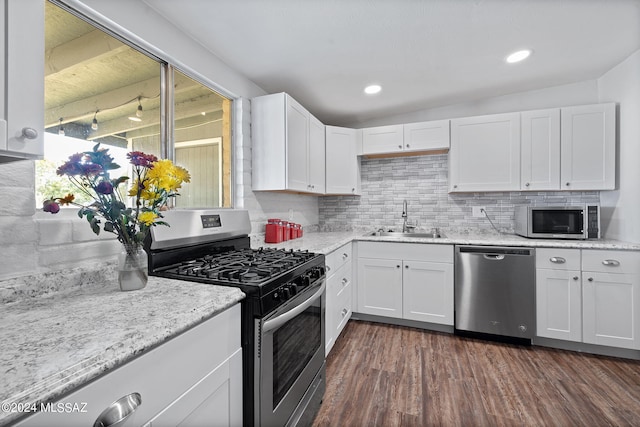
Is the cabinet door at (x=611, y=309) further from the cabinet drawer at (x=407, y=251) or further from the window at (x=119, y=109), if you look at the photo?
the window at (x=119, y=109)

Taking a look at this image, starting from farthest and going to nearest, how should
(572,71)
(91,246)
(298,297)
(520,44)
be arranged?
(572,71) < (520,44) < (298,297) < (91,246)

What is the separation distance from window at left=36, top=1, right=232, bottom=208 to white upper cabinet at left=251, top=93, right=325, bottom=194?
0.31 metres

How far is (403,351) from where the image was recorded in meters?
2.27

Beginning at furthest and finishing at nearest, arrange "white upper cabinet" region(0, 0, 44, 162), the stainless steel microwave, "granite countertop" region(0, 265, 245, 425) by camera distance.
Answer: the stainless steel microwave, "white upper cabinet" region(0, 0, 44, 162), "granite countertop" region(0, 265, 245, 425)

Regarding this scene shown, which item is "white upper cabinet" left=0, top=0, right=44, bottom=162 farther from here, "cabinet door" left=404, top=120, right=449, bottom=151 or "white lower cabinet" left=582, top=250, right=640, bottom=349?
"white lower cabinet" left=582, top=250, right=640, bottom=349

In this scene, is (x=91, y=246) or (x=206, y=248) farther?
(x=206, y=248)

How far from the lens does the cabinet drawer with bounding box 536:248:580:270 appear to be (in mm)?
2213

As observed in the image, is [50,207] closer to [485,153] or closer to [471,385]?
[471,385]

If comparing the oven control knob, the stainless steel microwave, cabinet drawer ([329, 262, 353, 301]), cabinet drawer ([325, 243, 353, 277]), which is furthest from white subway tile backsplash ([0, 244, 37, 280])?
the stainless steel microwave

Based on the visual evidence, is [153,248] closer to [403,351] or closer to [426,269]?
[403,351]

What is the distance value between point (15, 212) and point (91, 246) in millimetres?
283

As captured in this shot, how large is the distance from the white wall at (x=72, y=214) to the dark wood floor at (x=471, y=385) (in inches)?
55.9

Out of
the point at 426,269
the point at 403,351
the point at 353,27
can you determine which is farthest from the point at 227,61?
the point at 403,351

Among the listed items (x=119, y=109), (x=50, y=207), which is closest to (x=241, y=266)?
(x=50, y=207)
